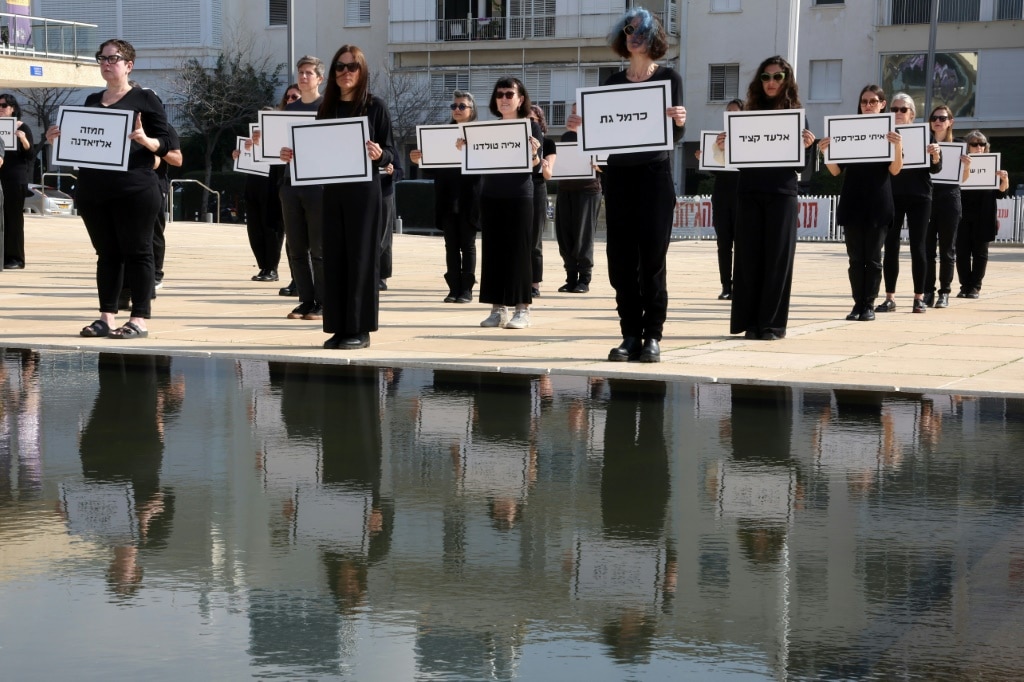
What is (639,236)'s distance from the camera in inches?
370

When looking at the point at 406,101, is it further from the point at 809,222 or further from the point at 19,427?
the point at 19,427

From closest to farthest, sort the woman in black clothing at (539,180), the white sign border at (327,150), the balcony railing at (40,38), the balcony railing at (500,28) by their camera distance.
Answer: the white sign border at (327,150) → the woman in black clothing at (539,180) → the balcony railing at (40,38) → the balcony railing at (500,28)

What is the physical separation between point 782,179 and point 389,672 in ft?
25.9

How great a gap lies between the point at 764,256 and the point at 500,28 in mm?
51893

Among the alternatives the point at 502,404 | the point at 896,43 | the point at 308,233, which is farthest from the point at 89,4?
the point at 502,404

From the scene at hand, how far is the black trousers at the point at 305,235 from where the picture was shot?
37.8 feet

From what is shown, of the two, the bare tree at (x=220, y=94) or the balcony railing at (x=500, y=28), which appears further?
the bare tree at (x=220, y=94)

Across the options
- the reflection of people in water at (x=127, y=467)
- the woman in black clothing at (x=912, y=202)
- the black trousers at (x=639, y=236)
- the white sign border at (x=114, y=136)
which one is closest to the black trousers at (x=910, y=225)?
the woman in black clothing at (x=912, y=202)

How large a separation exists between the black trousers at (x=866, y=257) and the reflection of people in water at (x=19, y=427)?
6.54m

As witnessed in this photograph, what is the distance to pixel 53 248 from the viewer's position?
23.5 metres

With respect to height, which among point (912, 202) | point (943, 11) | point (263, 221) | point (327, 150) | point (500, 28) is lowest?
point (263, 221)

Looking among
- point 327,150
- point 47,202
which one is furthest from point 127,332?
point 47,202

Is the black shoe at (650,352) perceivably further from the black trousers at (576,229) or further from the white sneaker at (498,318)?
the black trousers at (576,229)

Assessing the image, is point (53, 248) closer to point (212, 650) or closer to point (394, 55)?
point (212, 650)
